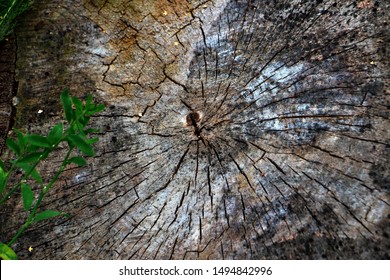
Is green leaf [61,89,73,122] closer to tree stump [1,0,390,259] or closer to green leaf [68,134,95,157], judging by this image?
green leaf [68,134,95,157]

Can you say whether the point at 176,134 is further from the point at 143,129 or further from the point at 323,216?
the point at 323,216

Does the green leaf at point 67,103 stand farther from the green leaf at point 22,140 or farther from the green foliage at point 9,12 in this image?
the green foliage at point 9,12

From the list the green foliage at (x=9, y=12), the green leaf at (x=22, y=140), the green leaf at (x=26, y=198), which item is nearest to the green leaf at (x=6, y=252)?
the green leaf at (x=26, y=198)

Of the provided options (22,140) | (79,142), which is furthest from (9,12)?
(79,142)

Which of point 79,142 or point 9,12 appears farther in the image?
point 9,12

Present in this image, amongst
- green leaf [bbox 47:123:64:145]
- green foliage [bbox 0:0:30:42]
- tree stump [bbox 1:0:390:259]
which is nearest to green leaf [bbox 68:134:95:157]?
green leaf [bbox 47:123:64:145]

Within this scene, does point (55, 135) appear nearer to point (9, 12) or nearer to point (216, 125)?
point (216, 125)

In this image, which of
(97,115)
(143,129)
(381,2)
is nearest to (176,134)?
(143,129)

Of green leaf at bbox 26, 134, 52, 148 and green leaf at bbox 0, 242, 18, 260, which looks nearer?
green leaf at bbox 26, 134, 52, 148
